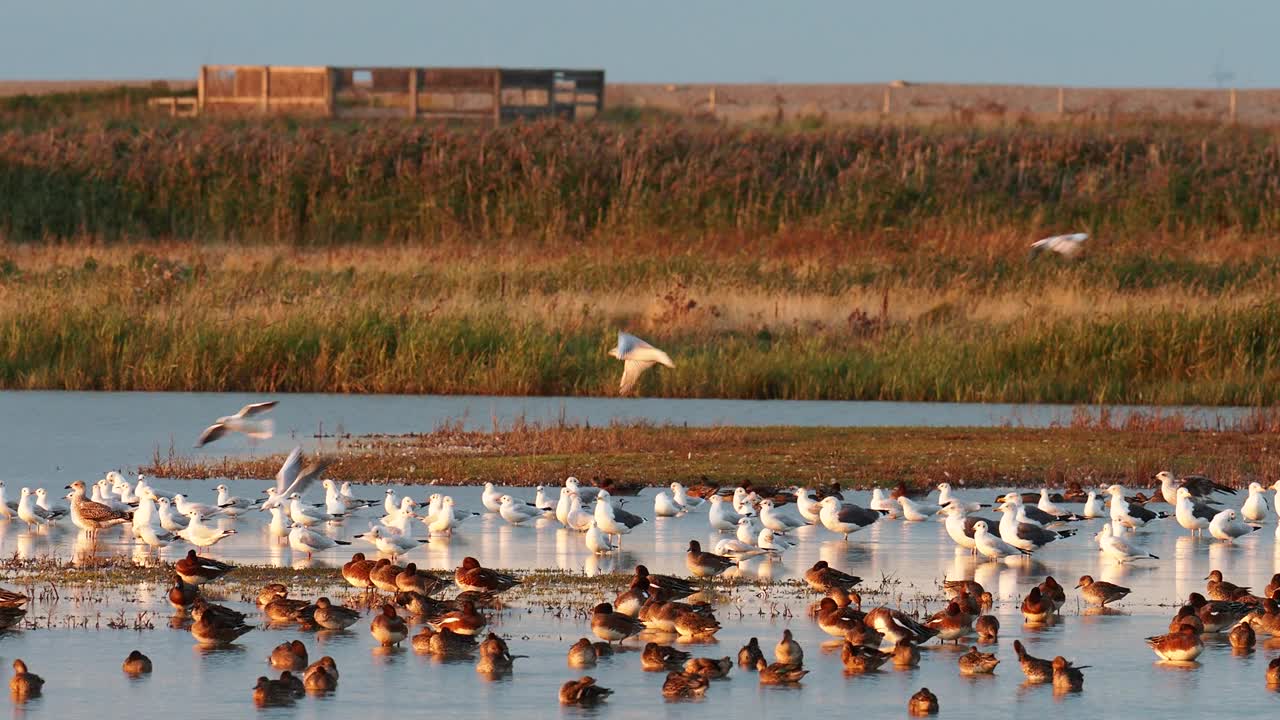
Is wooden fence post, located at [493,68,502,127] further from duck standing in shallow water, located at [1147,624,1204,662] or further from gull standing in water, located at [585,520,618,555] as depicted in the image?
duck standing in shallow water, located at [1147,624,1204,662]

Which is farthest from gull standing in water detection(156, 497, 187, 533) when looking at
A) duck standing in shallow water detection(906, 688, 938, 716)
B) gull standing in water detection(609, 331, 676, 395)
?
gull standing in water detection(609, 331, 676, 395)

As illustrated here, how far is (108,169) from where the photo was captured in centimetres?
4694

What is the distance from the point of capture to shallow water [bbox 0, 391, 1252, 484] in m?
22.5

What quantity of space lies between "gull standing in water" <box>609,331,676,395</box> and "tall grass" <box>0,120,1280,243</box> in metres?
16.0

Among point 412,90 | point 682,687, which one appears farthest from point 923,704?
point 412,90

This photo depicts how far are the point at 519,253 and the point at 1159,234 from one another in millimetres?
13365

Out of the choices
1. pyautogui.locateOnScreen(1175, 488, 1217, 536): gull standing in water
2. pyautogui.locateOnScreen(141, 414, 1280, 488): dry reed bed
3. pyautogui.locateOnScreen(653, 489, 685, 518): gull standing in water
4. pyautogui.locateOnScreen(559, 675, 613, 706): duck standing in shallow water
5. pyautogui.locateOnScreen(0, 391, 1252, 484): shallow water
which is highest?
pyautogui.locateOnScreen(559, 675, 613, 706): duck standing in shallow water

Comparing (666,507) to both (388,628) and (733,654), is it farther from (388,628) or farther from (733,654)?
(388,628)

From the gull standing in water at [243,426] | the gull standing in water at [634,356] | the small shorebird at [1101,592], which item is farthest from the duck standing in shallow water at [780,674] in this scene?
the gull standing in water at [634,356]

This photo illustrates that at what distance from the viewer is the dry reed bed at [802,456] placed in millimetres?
19766

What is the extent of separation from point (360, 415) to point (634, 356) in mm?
3453

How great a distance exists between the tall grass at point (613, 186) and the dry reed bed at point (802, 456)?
63.2ft

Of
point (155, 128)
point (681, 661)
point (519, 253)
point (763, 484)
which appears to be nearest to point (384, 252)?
point (519, 253)

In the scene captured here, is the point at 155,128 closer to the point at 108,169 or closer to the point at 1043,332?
the point at 108,169
